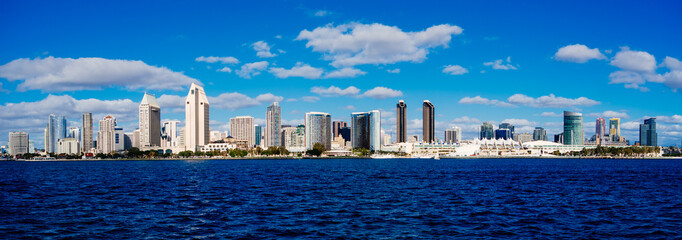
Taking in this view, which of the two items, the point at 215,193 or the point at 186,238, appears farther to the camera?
the point at 215,193

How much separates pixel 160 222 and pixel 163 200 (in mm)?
15690

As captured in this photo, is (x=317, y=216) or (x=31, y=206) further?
(x=31, y=206)

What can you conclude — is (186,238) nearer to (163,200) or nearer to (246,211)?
(246,211)

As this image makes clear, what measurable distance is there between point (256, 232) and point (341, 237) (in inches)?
219

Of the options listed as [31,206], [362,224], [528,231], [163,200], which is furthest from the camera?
[163,200]

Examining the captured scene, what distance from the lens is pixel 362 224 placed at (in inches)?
1439

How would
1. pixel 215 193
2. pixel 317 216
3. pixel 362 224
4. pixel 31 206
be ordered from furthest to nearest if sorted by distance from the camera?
pixel 215 193
pixel 31 206
pixel 317 216
pixel 362 224

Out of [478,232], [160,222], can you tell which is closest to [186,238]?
[160,222]

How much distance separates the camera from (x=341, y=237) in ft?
105

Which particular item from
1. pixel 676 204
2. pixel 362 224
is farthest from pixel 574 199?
pixel 362 224

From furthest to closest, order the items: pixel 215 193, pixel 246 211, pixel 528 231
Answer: pixel 215 193 < pixel 246 211 < pixel 528 231

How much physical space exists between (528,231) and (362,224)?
1078 cm

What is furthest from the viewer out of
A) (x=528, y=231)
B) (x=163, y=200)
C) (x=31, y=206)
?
(x=163, y=200)

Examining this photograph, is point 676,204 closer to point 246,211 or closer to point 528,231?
point 528,231
